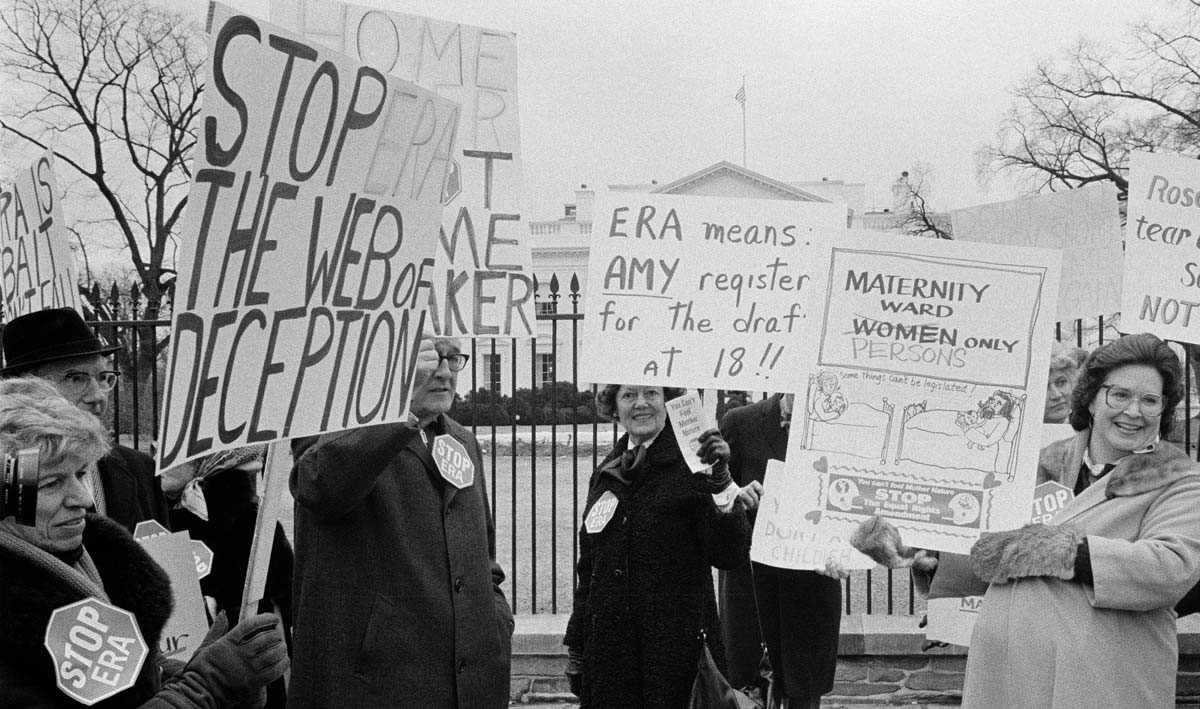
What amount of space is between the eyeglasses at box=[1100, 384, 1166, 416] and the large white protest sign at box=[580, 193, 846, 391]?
119cm

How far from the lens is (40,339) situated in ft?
10.9

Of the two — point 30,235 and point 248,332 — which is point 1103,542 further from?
point 30,235

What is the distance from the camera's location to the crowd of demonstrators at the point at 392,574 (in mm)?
2869

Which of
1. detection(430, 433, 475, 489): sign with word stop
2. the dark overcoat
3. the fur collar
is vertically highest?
the fur collar

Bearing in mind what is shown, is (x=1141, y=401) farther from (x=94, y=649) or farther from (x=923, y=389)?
(x=94, y=649)

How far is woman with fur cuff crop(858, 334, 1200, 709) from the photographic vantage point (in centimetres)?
267

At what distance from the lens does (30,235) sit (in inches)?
152

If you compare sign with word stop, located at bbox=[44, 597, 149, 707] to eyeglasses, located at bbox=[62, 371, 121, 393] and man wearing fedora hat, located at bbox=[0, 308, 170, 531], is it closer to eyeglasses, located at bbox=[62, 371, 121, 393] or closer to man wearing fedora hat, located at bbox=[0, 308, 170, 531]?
man wearing fedora hat, located at bbox=[0, 308, 170, 531]

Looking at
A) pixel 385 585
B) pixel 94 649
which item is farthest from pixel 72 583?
pixel 385 585

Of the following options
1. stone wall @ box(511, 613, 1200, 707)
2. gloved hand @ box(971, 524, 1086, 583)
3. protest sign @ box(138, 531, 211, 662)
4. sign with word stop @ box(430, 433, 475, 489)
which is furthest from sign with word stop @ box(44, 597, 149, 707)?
stone wall @ box(511, 613, 1200, 707)

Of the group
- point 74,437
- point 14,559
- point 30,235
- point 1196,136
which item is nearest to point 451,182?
point 30,235

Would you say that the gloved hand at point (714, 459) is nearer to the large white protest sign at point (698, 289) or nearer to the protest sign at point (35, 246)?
the large white protest sign at point (698, 289)

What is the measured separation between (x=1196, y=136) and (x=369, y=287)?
2498 centimetres

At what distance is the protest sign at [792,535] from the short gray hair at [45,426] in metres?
1.87
